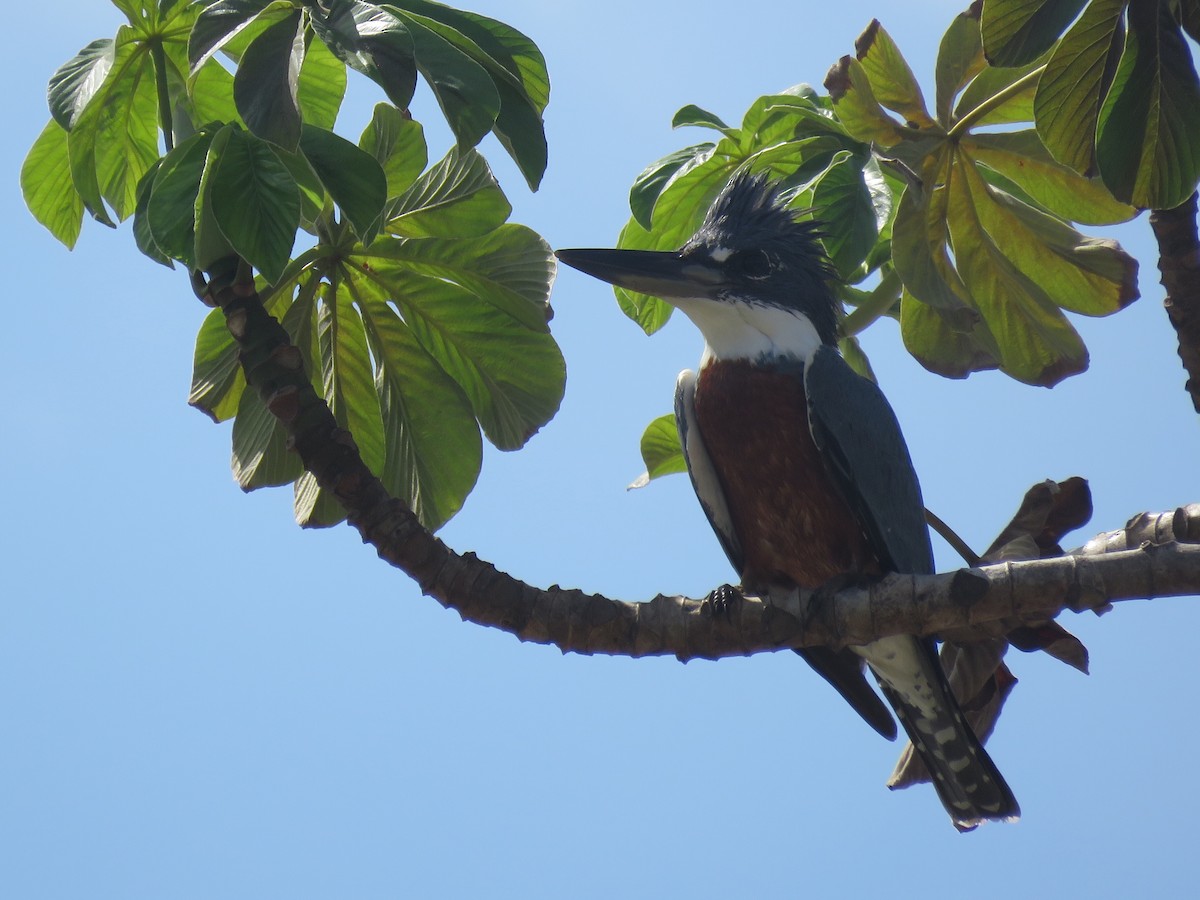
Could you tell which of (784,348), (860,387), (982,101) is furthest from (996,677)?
(982,101)

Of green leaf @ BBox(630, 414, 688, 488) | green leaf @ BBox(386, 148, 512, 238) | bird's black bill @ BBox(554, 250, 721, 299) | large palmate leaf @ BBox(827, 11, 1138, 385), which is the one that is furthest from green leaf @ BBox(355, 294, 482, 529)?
large palmate leaf @ BBox(827, 11, 1138, 385)

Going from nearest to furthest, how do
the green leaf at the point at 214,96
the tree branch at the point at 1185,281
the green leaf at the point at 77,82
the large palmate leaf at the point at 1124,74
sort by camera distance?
the large palmate leaf at the point at 1124,74
the green leaf at the point at 77,82
the green leaf at the point at 214,96
the tree branch at the point at 1185,281

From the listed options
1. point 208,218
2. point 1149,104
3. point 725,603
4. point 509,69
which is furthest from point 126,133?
point 1149,104

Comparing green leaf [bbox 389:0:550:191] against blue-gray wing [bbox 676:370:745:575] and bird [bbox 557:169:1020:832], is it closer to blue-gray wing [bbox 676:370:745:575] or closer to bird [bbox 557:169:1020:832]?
bird [bbox 557:169:1020:832]

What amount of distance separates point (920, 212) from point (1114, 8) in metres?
0.74

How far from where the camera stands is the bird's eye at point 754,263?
156 inches

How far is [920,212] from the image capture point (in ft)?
10.5

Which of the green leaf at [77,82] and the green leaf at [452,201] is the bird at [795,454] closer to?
the green leaf at [452,201]

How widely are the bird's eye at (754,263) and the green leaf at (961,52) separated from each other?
82cm

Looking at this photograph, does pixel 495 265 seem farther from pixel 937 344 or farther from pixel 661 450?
pixel 937 344

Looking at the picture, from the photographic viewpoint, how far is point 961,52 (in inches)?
135

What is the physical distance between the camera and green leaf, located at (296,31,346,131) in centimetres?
295

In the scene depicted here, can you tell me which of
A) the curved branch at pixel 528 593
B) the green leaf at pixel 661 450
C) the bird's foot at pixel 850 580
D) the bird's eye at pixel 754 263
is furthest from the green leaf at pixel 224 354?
the bird's foot at pixel 850 580

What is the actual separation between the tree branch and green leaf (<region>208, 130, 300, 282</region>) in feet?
8.28
